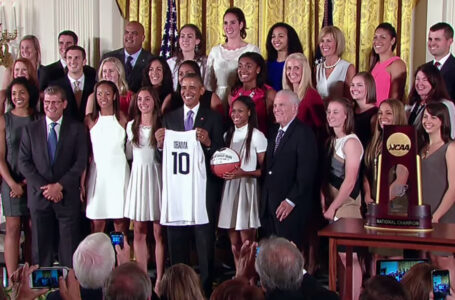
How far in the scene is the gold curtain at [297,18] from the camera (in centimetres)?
666

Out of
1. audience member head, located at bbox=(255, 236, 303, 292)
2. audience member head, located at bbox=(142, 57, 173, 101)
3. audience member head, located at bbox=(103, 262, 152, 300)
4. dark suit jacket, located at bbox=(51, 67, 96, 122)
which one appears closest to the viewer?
audience member head, located at bbox=(103, 262, 152, 300)

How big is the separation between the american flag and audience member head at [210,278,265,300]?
494 cm

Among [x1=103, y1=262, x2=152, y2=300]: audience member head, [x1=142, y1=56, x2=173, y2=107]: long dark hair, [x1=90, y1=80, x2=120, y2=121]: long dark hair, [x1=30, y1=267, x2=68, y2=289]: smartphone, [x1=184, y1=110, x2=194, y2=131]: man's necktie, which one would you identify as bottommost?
[x1=30, y1=267, x2=68, y2=289]: smartphone

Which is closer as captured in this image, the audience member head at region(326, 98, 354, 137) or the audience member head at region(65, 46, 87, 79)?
the audience member head at region(326, 98, 354, 137)

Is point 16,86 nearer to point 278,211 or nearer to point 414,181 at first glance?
point 278,211

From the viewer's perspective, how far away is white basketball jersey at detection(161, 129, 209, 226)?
5105mm

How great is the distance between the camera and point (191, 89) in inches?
204

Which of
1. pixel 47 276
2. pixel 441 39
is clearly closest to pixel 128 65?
pixel 441 39

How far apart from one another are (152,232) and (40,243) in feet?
3.35

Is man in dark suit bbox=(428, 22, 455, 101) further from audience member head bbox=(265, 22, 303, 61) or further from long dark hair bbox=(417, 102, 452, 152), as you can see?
audience member head bbox=(265, 22, 303, 61)

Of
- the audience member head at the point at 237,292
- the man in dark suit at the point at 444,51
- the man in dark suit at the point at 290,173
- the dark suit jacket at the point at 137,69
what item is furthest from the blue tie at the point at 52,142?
the audience member head at the point at 237,292

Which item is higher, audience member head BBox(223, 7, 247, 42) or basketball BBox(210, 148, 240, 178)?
audience member head BBox(223, 7, 247, 42)

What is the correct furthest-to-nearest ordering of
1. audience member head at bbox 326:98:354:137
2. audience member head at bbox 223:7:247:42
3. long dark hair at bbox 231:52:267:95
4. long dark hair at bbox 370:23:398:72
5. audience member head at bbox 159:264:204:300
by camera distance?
1. audience member head at bbox 223:7:247:42
2. long dark hair at bbox 370:23:398:72
3. long dark hair at bbox 231:52:267:95
4. audience member head at bbox 326:98:354:137
5. audience member head at bbox 159:264:204:300

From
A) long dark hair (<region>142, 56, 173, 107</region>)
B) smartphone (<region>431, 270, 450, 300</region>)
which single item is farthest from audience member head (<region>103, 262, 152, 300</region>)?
long dark hair (<region>142, 56, 173, 107</region>)
